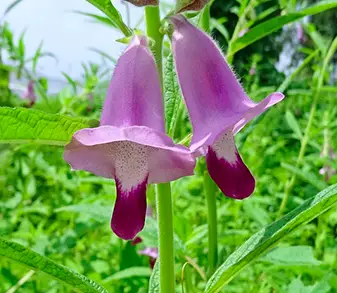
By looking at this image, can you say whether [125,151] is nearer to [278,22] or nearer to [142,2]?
[142,2]

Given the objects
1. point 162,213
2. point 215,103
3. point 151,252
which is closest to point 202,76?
point 215,103

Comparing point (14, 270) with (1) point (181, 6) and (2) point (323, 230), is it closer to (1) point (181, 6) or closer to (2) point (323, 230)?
(2) point (323, 230)

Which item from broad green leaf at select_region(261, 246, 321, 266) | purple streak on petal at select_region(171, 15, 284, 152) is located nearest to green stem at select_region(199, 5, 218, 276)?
broad green leaf at select_region(261, 246, 321, 266)

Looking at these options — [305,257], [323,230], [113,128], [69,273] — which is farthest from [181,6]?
[323,230]

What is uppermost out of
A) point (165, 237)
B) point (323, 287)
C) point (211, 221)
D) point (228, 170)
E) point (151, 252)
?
point (228, 170)

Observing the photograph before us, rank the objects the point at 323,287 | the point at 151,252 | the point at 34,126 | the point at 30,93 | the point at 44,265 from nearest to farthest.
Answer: the point at 34,126
the point at 44,265
the point at 323,287
the point at 151,252
the point at 30,93

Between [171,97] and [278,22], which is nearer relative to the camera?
[171,97]

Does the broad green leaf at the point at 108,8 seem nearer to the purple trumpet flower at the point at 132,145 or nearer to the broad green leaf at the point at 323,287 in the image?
the purple trumpet flower at the point at 132,145

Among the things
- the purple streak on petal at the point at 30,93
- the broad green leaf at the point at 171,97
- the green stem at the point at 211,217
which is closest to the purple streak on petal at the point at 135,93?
the broad green leaf at the point at 171,97
